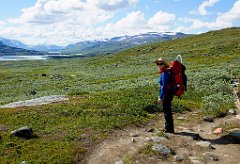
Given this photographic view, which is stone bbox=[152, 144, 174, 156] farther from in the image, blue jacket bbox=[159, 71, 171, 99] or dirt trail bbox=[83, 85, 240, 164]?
blue jacket bbox=[159, 71, 171, 99]

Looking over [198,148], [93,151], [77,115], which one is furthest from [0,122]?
[198,148]

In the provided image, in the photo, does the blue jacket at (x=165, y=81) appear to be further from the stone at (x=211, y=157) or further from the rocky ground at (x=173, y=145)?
the stone at (x=211, y=157)

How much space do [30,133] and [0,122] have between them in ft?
14.4

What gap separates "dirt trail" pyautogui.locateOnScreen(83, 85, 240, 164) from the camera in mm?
14023

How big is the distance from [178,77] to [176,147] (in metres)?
3.15

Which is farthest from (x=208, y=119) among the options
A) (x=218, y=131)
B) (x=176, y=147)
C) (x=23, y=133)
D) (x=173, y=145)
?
(x=23, y=133)

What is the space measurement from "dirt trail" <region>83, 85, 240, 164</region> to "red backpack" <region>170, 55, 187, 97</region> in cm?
213

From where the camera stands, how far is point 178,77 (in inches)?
653

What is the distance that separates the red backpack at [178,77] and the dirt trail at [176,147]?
83.8 inches

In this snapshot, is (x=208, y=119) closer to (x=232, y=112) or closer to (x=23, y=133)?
(x=232, y=112)

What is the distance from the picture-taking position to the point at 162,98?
56.1 ft

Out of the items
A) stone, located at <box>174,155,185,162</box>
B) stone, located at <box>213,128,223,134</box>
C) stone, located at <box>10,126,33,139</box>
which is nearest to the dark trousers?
stone, located at <box>213,128,223,134</box>

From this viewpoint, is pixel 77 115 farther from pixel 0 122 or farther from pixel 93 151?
pixel 93 151

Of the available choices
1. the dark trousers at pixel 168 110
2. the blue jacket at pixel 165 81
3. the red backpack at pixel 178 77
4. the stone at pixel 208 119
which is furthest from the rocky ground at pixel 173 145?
the red backpack at pixel 178 77
